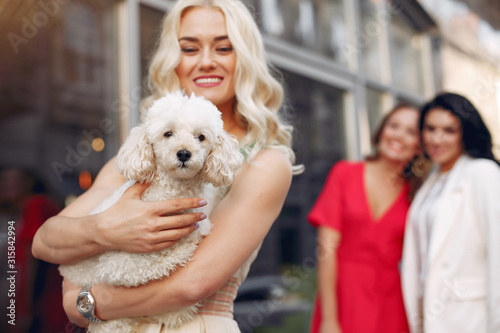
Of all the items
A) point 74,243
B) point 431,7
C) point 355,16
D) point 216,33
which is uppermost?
point 431,7

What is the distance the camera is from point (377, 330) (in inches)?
123

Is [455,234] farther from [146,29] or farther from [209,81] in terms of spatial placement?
[146,29]

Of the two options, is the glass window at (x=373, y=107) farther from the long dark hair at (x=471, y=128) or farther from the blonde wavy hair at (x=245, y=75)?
the blonde wavy hair at (x=245, y=75)

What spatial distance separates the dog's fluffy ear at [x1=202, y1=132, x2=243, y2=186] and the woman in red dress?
2145mm

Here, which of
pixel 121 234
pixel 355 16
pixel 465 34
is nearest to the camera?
pixel 121 234

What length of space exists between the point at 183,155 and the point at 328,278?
2.39 meters

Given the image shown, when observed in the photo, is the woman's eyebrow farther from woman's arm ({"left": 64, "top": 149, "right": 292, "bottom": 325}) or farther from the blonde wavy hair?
woman's arm ({"left": 64, "top": 149, "right": 292, "bottom": 325})

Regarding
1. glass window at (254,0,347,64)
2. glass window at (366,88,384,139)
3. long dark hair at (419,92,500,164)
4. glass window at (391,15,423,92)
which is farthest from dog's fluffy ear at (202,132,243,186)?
glass window at (391,15,423,92)

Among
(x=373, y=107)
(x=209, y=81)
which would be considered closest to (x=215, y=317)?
(x=209, y=81)

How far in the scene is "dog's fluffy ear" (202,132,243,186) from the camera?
1.32 metres

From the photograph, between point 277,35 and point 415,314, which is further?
point 277,35

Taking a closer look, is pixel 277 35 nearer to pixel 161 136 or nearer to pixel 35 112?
pixel 35 112

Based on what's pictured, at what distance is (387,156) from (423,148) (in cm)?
27

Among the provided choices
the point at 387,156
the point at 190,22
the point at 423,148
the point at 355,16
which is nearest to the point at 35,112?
the point at 190,22
